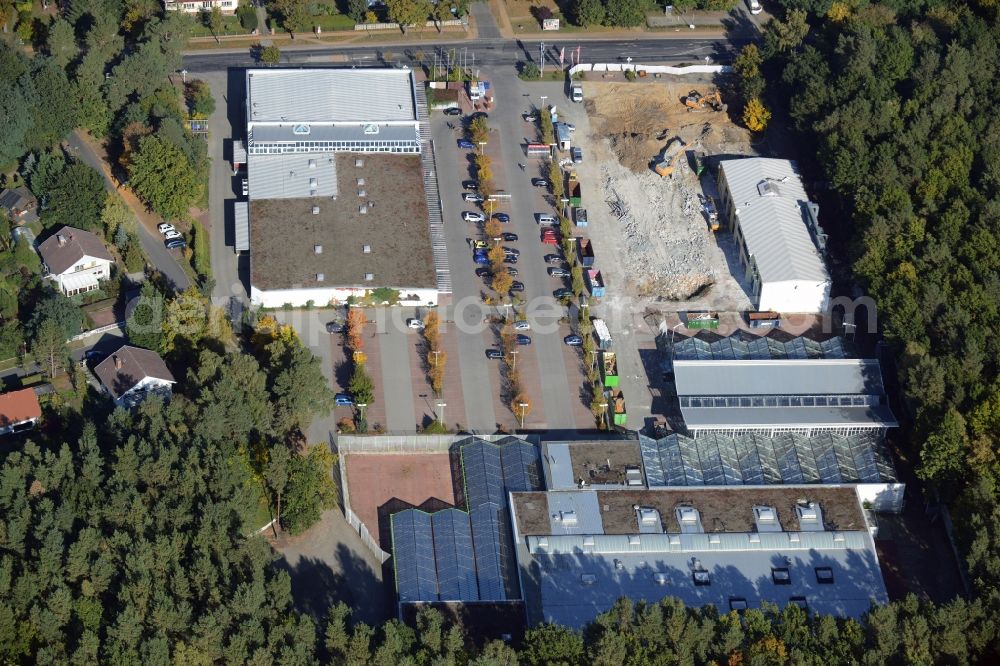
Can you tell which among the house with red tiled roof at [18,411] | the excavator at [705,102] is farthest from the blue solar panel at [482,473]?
the excavator at [705,102]

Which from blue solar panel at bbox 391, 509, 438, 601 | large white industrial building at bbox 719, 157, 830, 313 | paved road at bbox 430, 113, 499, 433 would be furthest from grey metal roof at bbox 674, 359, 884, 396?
blue solar panel at bbox 391, 509, 438, 601

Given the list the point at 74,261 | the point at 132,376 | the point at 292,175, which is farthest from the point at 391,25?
the point at 132,376

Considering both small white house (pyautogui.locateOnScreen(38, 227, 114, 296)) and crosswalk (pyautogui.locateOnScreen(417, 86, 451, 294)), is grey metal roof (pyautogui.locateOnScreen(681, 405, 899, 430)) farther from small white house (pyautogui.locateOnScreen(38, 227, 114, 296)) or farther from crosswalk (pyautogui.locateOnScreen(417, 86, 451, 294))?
small white house (pyautogui.locateOnScreen(38, 227, 114, 296))

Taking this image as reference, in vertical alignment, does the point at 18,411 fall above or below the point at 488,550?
above

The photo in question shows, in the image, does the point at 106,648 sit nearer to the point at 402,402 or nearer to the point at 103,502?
the point at 103,502

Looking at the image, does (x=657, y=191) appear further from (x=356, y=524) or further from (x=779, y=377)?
(x=356, y=524)

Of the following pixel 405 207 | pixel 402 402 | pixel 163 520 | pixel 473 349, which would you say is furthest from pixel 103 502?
pixel 405 207
